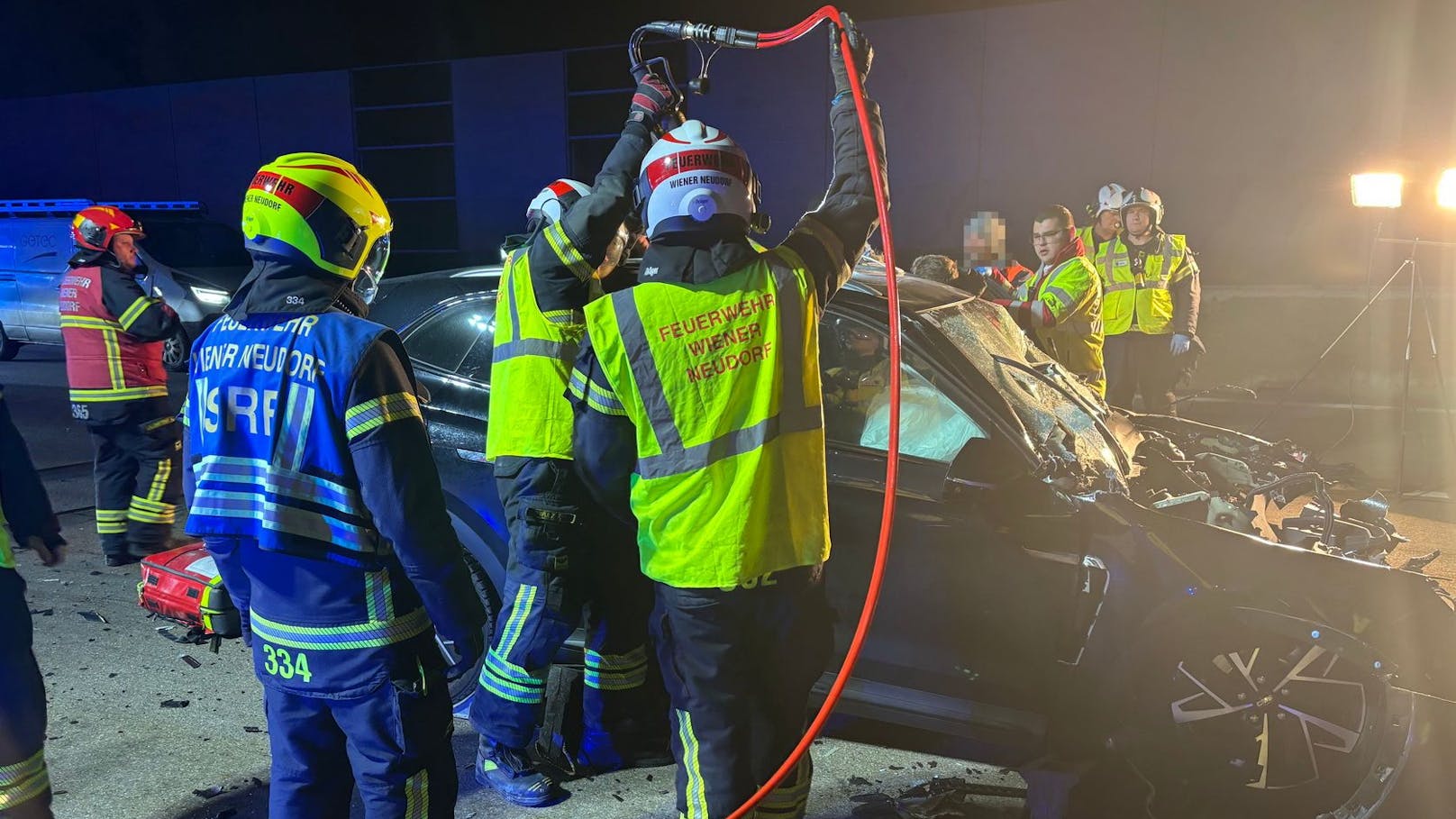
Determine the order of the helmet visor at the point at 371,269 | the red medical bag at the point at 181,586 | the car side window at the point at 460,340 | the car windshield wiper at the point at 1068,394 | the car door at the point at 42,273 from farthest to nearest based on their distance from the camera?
the car door at the point at 42,273 → the red medical bag at the point at 181,586 → the car side window at the point at 460,340 → the car windshield wiper at the point at 1068,394 → the helmet visor at the point at 371,269

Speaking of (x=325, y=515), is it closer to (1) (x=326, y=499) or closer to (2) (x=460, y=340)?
(1) (x=326, y=499)

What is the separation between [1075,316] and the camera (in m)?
5.70

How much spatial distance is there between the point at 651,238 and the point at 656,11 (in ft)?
46.3

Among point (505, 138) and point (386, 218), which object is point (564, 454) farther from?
point (505, 138)

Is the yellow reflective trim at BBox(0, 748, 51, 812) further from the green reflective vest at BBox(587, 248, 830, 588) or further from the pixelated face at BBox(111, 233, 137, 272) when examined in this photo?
the pixelated face at BBox(111, 233, 137, 272)

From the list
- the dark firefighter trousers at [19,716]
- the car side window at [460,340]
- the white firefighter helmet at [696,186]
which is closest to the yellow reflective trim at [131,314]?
the car side window at [460,340]

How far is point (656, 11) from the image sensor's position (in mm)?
15438

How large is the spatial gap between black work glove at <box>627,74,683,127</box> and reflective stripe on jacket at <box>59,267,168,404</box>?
13.0 feet

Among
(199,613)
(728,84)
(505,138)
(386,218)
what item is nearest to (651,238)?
(386,218)

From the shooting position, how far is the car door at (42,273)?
507 inches

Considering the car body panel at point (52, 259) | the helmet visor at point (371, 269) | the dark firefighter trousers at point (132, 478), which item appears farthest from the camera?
the car body panel at point (52, 259)

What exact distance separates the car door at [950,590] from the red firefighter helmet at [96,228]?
4445 mm

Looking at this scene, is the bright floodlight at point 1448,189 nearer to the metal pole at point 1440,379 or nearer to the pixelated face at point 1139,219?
the metal pole at point 1440,379

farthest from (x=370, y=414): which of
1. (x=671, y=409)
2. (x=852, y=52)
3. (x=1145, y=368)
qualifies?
(x=1145, y=368)
